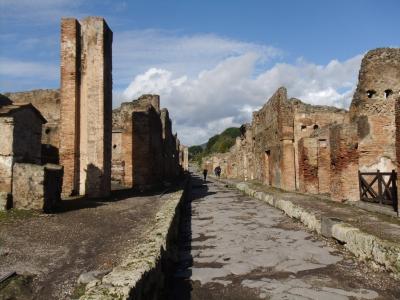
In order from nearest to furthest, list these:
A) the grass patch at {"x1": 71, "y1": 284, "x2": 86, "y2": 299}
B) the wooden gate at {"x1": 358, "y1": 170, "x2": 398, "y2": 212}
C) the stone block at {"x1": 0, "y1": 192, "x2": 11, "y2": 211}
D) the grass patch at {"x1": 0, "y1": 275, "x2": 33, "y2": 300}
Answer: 1. the grass patch at {"x1": 71, "y1": 284, "x2": 86, "y2": 299}
2. the grass patch at {"x1": 0, "y1": 275, "x2": 33, "y2": 300}
3. the stone block at {"x1": 0, "y1": 192, "x2": 11, "y2": 211}
4. the wooden gate at {"x1": 358, "y1": 170, "x2": 398, "y2": 212}

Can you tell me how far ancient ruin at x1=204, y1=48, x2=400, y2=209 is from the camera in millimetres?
11594


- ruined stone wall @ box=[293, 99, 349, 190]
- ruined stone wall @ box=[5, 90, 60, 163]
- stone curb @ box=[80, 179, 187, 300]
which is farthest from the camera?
ruined stone wall @ box=[5, 90, 60, 163]

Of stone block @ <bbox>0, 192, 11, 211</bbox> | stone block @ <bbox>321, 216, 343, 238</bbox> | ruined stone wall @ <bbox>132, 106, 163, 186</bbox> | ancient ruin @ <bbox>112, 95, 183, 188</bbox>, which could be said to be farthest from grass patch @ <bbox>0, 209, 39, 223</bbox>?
ruined stone wall @ <bbox>132, 106, 163, 186</bbox>

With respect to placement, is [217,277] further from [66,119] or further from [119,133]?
[119,133]

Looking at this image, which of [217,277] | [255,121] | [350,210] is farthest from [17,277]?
[255,121]

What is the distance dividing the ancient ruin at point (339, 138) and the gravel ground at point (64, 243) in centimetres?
592

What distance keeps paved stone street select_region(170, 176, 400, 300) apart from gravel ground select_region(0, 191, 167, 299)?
101cm

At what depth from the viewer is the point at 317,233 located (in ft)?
26.0

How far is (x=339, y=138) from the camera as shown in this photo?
11742 mm

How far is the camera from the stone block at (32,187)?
8641mm

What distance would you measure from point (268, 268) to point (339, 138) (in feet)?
23.4

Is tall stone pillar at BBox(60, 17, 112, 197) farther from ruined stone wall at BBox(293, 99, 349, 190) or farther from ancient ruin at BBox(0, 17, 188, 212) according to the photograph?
ruined stone wall at BBox(293, 99, 349, 190)

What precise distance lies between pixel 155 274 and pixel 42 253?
2.07 m

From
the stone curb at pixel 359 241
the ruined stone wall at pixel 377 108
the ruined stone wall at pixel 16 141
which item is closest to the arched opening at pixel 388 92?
the ruined stone wall at pixel 377 108
